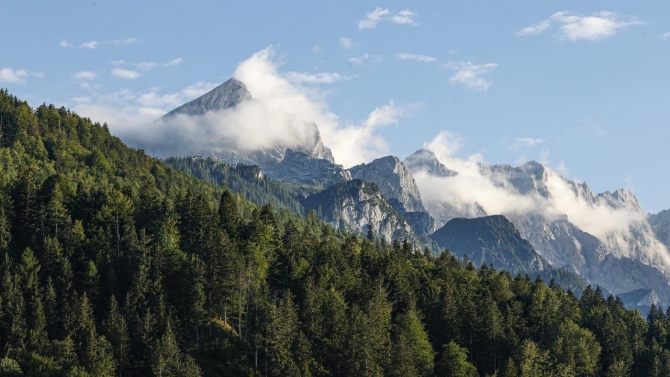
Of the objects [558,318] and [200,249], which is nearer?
[200,249]

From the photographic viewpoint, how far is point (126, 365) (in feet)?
412

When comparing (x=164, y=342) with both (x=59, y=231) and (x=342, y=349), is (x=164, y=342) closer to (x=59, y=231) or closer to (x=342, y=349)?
(x=342, y=349)

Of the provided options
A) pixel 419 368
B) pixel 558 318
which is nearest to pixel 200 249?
pixel 419 368

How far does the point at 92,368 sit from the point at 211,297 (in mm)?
32081

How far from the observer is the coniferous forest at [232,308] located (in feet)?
424

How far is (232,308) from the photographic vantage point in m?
148

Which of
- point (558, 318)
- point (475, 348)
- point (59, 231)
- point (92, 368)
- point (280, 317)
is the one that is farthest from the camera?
point (558, 318)

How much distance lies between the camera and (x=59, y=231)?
6132 inches

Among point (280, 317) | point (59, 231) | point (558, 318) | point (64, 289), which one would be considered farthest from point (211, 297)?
point (558, 318)

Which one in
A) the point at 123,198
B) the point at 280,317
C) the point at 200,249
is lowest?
the point at 280,317

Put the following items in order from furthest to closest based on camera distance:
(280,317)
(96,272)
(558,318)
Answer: (558,318), (96,272), (280,317)

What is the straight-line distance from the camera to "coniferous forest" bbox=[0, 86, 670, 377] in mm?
129125

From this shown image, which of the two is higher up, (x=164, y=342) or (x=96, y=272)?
(x=96, y=272)

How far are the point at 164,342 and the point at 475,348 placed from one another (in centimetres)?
7361
